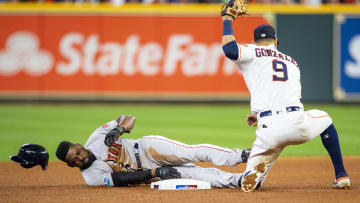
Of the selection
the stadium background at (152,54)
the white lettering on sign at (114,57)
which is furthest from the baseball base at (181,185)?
the white lettering on sign at (114,57)

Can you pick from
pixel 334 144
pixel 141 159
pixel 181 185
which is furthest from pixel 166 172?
pixel 334 144

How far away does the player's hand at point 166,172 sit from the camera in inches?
249

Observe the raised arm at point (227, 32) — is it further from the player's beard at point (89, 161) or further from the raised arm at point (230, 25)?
the player's beard at point (89, 161)

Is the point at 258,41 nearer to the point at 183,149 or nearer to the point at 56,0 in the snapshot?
the point at 183,149

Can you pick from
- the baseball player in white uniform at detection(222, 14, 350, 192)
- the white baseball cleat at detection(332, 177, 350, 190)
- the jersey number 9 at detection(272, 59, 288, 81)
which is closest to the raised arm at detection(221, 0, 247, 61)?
the baseball player in white uniform at detection(222, 14, 350, 192)

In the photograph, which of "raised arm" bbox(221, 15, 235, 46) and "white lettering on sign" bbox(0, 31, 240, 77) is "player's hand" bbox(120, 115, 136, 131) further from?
"white lettering on sign" bbox(0, 31, 240, 77)

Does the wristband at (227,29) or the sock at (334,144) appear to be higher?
the wristband at (227,29)

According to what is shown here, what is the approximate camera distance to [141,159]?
657 cm

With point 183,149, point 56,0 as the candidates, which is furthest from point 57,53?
point 183,149

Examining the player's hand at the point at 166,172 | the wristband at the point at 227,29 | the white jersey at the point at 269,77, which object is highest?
the wristband at the point at 227,29

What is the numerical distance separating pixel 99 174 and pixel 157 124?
249 inches

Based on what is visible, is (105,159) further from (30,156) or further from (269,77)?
(269,77)

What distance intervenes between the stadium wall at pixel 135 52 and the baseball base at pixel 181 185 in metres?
10.6

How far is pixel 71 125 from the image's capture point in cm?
1259
